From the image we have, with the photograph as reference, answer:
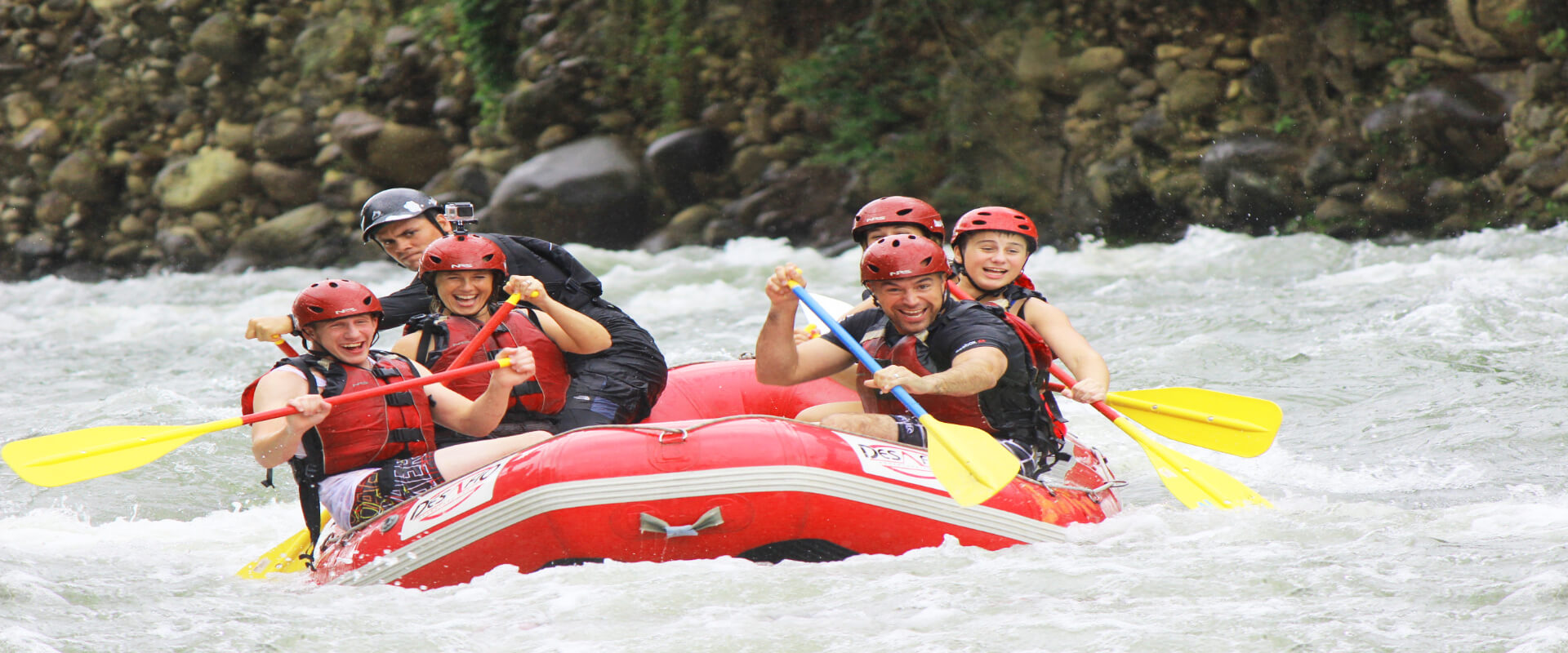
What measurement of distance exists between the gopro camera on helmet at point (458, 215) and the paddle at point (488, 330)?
0.40 m

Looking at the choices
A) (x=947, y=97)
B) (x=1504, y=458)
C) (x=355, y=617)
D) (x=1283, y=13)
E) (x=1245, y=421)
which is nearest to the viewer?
(x=355, y=617)

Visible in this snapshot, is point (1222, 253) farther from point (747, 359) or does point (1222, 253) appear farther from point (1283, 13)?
point (747, 359)

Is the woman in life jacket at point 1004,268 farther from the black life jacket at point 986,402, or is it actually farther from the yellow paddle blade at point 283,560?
the yellow paddle blade at point 283,560

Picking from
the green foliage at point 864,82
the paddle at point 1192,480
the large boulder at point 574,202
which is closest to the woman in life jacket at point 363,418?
the paddle at point 1192,480

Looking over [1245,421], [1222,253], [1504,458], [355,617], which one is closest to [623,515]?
[355,617]

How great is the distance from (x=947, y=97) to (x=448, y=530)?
9.22 m

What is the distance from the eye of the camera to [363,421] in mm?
3807

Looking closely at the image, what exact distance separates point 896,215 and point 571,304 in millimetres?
1071

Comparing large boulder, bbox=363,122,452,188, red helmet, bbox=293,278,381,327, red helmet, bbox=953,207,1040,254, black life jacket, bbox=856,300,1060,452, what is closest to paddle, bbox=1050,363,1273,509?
black life jacket, bbox=856,300,1060,452

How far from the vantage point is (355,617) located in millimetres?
3309

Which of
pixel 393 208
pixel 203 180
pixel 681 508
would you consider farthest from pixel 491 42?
pixel 681 508

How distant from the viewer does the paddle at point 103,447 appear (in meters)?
3.72

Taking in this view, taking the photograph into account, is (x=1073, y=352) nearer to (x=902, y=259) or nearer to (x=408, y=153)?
(x=902, y=259)

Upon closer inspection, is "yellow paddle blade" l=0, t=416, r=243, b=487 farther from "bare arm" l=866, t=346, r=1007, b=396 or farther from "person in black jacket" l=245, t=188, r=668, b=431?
"bare arm" l=866, t=346, r=1007, b=396
